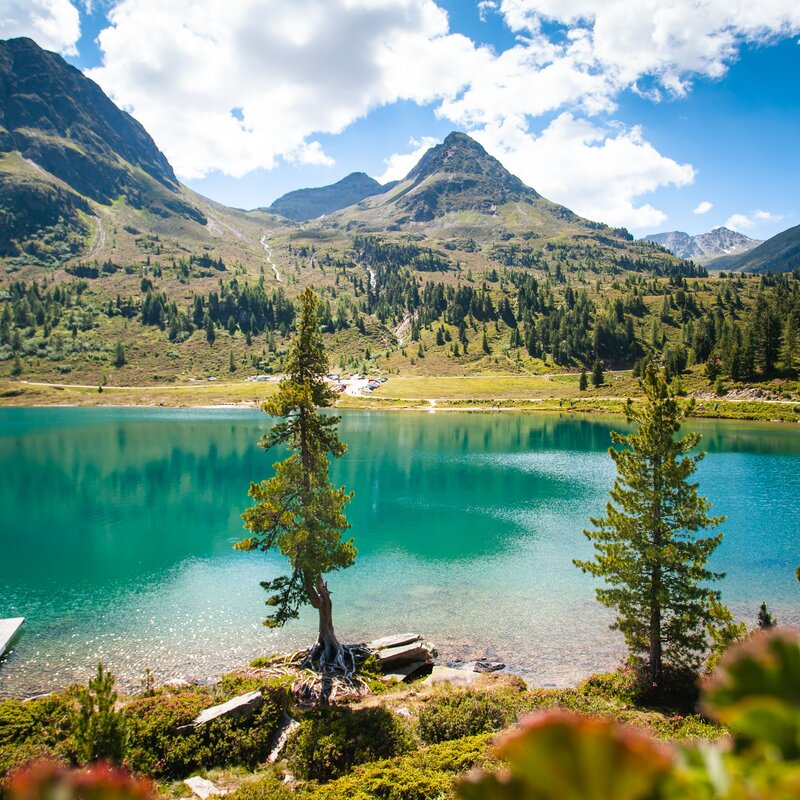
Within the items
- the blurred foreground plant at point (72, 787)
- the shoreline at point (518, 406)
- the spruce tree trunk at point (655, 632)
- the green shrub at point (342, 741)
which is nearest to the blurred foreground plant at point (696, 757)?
the blurred foreground plant at point (72, 787)

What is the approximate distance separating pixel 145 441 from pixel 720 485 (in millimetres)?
85829

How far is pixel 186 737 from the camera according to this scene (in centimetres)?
1661

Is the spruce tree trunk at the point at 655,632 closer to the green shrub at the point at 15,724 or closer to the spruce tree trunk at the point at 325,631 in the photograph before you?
the spruce tree trunk at the point at 325,631

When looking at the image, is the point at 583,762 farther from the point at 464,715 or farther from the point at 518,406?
the point at 518,406

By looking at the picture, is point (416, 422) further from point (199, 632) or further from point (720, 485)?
point (199, 632)

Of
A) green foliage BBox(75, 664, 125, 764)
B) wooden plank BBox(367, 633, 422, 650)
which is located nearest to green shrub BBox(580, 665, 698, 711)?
wooden plank BBox(367, 633, 422, 650)

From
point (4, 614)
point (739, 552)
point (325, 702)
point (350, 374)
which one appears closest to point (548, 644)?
point (325, 702)

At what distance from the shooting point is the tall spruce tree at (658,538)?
20.5 meters

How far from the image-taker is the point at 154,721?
16.8 metres

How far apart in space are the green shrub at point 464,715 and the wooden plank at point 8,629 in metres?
21.0

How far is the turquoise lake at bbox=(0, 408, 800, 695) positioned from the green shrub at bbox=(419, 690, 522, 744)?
5.06 m

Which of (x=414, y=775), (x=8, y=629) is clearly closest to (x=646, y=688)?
(x=414, y=775)

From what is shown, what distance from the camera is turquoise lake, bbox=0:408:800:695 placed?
26172 mm

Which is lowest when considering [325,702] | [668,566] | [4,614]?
[4,614]
